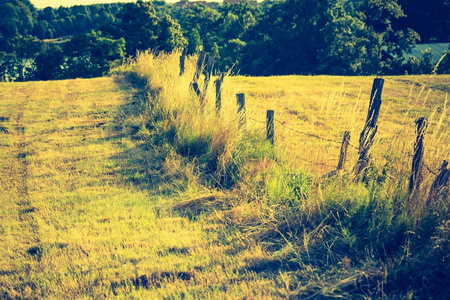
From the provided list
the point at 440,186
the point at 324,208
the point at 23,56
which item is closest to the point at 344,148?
the point at 324,208

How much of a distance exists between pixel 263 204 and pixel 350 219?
3.64 feet

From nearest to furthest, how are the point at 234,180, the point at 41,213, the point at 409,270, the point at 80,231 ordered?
the point at 409,270
the point at 80,231
the point at 41,213
the point at 234,180

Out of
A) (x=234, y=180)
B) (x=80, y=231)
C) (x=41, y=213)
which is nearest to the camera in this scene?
(x=80, y=231)

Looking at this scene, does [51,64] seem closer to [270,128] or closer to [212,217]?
[270,128]

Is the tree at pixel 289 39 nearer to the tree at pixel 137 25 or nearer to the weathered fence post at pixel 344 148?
the tree at pixel 137 25

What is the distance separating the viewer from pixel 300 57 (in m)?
36.6

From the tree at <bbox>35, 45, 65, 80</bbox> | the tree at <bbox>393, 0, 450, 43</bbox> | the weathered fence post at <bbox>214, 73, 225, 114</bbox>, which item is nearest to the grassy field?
the weathered fence post at <bbox>214, 73, 225, 114</bbox>

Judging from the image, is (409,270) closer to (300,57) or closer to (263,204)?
(263,204)

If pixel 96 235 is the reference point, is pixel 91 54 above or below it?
above

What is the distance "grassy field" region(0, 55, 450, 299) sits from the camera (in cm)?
323

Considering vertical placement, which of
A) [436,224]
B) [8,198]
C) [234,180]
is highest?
[436,224]

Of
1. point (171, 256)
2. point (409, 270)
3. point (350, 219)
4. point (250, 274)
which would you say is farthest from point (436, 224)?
point (171, 256)

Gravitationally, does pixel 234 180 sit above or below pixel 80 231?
above

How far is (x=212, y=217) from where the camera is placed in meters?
4.68
